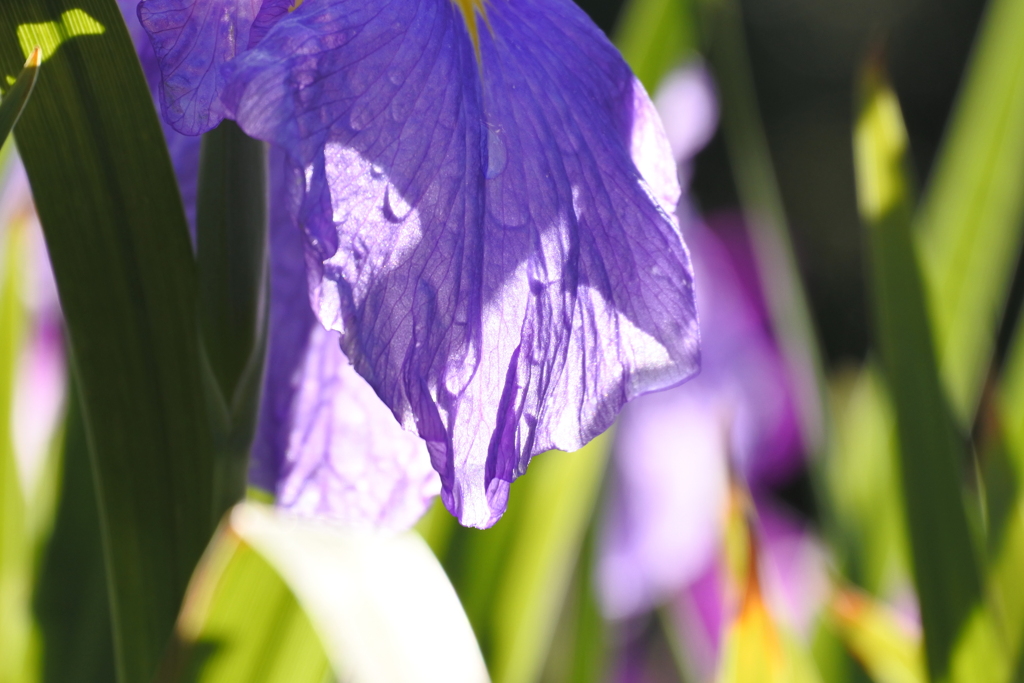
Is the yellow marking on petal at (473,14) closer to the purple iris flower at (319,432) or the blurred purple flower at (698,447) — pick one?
the purple iris flower at (319,432)

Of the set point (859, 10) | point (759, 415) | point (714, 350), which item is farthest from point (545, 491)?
point (859, 10)

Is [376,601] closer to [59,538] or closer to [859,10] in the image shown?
[59,538]

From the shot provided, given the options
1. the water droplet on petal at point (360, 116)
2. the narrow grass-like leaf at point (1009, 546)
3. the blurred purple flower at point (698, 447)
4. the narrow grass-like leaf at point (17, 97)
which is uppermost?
the narrow grass-like leaf at point (17, 97)

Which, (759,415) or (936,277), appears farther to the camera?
(759,415)

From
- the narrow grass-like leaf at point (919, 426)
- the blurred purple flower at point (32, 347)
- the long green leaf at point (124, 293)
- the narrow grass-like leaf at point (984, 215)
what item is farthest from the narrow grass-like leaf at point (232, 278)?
the narrow grass-like leaf at point (984, 215)

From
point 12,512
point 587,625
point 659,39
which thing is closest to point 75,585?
point 12,512

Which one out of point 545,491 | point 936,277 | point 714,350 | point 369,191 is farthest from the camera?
point 714,350
